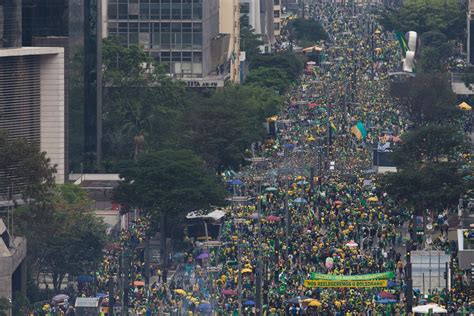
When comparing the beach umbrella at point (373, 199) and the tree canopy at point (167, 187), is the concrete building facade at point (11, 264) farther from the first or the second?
the beach umbrella at point (373, 199)

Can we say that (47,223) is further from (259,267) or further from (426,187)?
(426,187)

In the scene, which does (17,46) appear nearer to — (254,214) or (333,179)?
(254,214)

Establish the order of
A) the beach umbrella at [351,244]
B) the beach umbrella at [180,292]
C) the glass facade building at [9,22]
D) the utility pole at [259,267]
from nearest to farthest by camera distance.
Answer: the utility pole at [259,267]
the beach umbrella at [180,292]
the beach umbrella at [351,244]
the glass facade building at [9,22]

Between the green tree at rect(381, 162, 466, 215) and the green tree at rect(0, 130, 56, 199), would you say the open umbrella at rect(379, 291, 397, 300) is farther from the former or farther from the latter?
the green tree at rect(381, 162, 466, 215)

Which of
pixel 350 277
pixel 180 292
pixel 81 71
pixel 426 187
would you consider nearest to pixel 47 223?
pixel 180 292

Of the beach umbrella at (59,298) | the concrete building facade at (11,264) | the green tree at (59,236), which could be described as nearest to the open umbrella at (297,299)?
the beach umbrella at (59,298)
